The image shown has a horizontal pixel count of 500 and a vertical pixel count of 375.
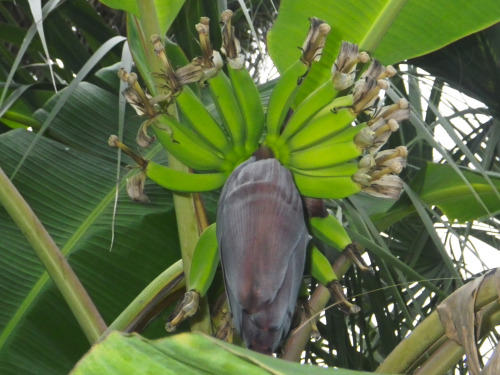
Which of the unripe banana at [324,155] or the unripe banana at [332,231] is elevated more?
the unripe banana at [324,155]

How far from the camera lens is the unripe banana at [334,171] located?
715 millimetres

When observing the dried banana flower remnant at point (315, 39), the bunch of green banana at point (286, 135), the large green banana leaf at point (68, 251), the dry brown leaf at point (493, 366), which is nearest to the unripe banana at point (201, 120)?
the bunch of green banana at point (286, 135)

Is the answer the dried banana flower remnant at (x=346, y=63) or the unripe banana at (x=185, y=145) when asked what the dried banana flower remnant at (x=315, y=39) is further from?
the unripe banana at (x=185, y=145)

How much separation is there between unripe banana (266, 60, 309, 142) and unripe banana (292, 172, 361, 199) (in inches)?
2.4

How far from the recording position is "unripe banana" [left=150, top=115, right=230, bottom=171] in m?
0.73

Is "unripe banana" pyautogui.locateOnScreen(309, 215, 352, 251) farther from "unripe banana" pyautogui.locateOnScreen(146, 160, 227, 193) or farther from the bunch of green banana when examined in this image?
"unripe banana" pyautogui.locateOnScreen(146, 160, 227, 193)

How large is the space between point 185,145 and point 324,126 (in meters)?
0.15

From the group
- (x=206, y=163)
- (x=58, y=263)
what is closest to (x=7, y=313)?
(x=58, y=263)

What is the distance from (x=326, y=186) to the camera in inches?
28.1

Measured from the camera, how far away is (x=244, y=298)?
55cm

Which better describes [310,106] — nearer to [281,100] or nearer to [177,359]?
[281,100]

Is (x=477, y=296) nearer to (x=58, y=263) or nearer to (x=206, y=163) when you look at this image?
(x=206, y=163)

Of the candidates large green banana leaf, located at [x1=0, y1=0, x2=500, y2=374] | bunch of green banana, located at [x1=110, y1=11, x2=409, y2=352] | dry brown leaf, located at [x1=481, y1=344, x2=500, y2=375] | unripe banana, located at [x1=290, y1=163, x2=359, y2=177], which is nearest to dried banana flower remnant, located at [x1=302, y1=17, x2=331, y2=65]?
bunch of green banana, located at [x1=110, y1=11, x2=409, y2=352]

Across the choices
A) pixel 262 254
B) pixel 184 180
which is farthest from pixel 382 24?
pixel 262 254
